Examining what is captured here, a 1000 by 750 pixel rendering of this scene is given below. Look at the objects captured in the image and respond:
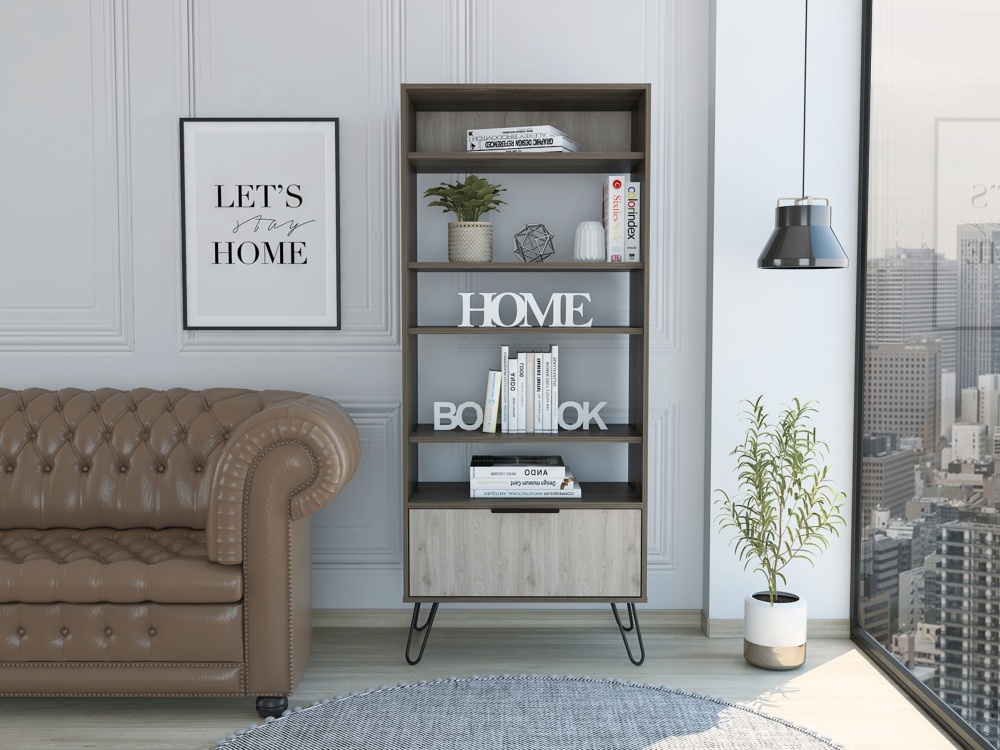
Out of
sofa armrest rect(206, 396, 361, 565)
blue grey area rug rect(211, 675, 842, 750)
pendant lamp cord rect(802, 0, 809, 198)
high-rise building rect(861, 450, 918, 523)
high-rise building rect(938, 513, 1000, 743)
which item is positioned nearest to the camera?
high-rise building rect(938, 513, 1000, 743)

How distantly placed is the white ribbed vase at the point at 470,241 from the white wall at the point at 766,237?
0.86 meters

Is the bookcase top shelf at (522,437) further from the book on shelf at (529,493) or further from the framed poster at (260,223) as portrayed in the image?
the framed poster at (260,223)

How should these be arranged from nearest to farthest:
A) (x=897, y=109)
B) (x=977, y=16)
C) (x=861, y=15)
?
(x=977, y=16) < (x=897, y=109) < (x=861, y=15)

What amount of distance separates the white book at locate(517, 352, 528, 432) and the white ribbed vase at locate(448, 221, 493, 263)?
36 cm

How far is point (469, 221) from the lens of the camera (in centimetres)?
301

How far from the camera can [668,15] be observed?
3266 mm

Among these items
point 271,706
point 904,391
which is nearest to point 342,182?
point 271,706

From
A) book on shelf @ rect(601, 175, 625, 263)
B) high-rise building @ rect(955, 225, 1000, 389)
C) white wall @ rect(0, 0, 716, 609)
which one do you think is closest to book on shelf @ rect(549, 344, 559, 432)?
book on shelf @ rect(601, 175, 625, 263)

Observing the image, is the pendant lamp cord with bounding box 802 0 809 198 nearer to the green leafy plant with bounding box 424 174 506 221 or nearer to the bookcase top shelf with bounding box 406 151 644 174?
the bookcase top shelf with bounding box 406 151 644 174

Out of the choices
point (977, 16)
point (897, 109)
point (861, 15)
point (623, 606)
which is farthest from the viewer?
point (623, 606)

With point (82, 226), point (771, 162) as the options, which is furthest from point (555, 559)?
point (82, 226)

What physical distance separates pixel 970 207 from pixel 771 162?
890 millimetres

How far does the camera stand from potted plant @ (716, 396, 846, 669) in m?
2.91

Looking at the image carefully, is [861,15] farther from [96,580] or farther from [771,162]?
[96,580]
